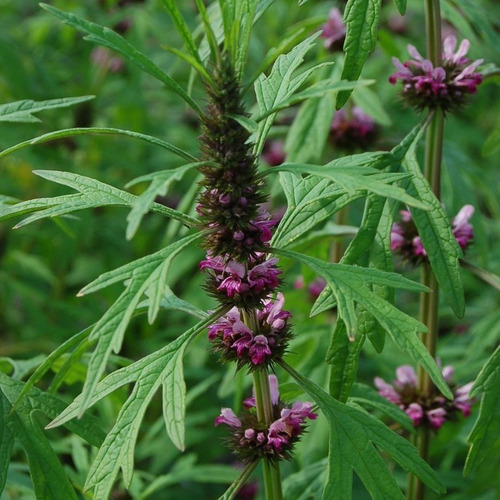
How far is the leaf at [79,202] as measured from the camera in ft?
4.51

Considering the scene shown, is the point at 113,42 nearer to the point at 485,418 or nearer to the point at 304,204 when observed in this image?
the point at 304,204

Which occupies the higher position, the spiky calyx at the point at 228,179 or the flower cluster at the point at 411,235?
the spiky calyx at the point at 228,179

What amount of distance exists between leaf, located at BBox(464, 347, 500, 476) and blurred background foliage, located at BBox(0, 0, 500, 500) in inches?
33.8

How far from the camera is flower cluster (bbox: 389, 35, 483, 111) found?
1901 millimetres

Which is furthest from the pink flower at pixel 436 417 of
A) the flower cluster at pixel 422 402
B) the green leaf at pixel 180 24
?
the green leaf at pixel 180 24

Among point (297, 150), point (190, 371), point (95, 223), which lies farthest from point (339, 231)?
point (95, 223)

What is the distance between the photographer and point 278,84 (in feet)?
5.03

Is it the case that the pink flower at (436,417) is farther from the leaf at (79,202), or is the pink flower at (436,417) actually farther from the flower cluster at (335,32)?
the flower cluster at (335,32)

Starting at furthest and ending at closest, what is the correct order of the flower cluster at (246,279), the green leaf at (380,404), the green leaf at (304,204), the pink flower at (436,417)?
the pink flower at (436,417), the green leaf at (380,404), the green leaf at (304,204), the flower cluster at (246,279)

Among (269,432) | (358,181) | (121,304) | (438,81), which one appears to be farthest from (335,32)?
(121,304)

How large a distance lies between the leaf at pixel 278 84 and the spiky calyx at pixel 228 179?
0.08 meters

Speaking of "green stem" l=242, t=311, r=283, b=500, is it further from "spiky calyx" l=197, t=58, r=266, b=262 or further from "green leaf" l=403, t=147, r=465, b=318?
"green leaf" l=403, t=147, r=465, b=318

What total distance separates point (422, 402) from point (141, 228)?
2.28 metres

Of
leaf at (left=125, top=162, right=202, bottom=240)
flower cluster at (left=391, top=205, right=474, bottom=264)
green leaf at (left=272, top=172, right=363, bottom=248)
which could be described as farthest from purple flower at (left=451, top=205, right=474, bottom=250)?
leaf at (left=125, top=162, right=202, bottom=240)
